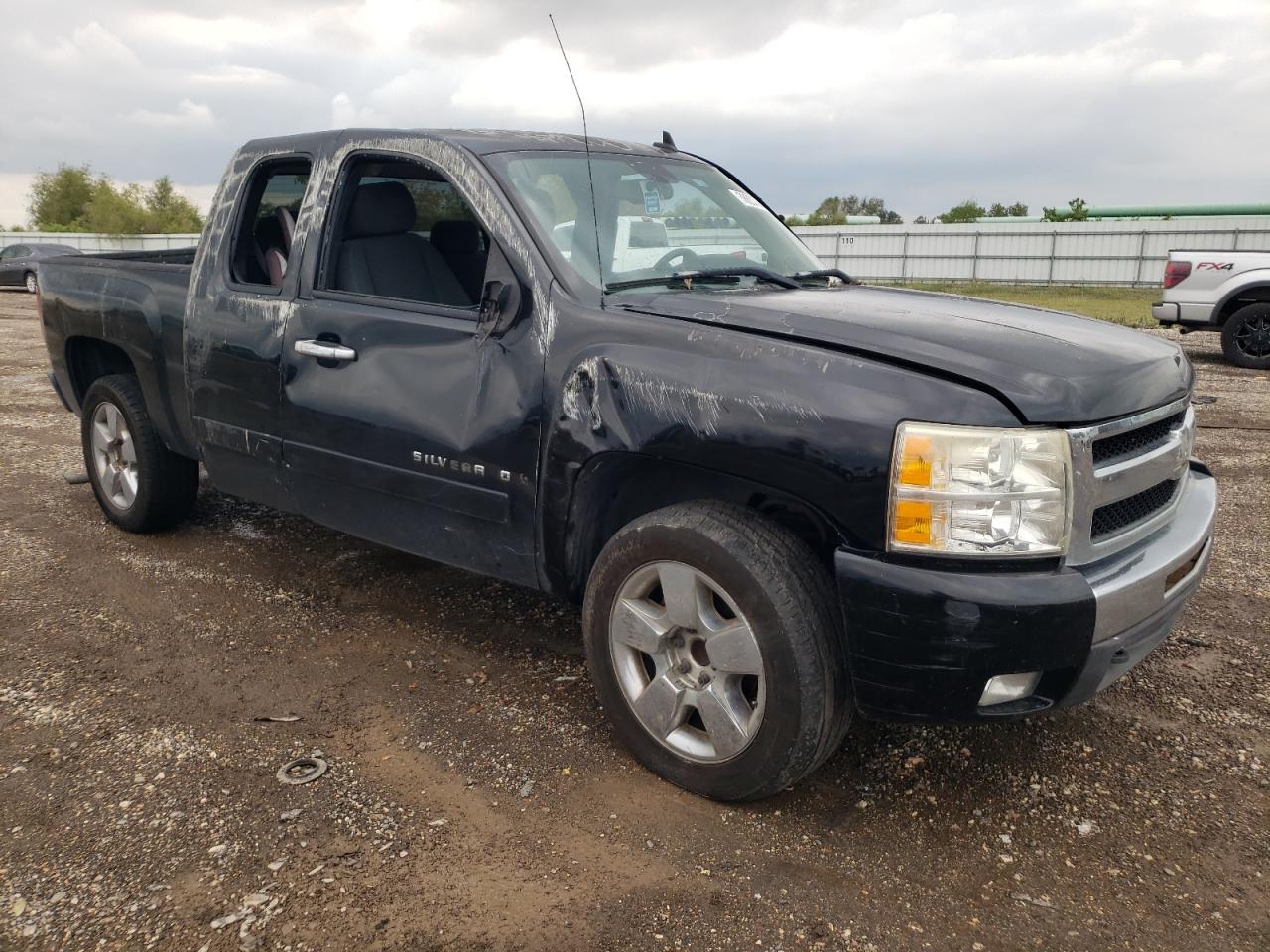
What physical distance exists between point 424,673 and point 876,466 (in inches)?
78.3

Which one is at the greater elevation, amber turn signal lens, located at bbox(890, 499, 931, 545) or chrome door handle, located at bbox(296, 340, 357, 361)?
chrome door handle, located at bbox(296, 340, 357, 361)

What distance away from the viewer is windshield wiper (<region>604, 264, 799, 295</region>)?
124 inches

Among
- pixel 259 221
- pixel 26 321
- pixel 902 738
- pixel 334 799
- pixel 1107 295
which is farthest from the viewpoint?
pixel 1107 295

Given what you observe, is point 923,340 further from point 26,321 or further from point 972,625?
point 26,321

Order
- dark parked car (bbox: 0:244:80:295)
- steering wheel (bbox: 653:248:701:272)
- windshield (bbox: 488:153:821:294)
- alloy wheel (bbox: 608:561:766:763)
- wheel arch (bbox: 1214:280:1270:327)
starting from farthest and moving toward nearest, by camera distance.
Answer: dark parked car (bbox: 0:244:80:295), wheel arch (bbox: 1214:280:1270:327), steering wheel (bbox: 653:248:701:272), windshield (bbox: 488:153:821:294), alloy wheel (bbox: 608:561:766:763)

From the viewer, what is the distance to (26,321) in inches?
699

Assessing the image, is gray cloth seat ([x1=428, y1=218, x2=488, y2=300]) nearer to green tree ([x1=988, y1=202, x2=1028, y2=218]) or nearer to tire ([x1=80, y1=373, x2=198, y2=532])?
tire ([x1=80, y1=373, x2=198, y2=532])

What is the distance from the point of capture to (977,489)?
7.75 ft

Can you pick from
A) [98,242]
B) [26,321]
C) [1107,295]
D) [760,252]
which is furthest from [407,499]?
[98,242]

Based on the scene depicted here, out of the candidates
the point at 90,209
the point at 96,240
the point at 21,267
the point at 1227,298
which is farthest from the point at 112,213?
the point at 1227,298

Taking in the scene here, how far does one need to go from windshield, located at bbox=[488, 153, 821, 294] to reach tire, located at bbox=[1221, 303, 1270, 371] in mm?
9865

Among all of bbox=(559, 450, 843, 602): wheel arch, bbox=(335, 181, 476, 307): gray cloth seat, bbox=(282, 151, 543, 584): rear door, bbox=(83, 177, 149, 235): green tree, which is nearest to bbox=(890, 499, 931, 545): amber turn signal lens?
bbox=(559, 450, 843, 602): wheel arch

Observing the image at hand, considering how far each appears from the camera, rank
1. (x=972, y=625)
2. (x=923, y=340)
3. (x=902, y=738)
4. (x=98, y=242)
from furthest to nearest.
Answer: (x=98, y=242) → (x=902, y=738) → (x=923, y=340) → (x=972, y=625)

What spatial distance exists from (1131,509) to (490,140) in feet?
7.84
